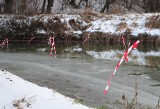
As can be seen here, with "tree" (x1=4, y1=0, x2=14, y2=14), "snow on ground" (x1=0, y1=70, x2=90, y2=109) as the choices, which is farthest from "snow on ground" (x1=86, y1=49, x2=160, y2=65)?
"tree" (x1=4, y1=0, x2=14, y2=14)

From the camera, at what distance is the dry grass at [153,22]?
36150mm

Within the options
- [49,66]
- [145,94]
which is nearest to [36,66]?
[49,66]

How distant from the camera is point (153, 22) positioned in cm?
3638

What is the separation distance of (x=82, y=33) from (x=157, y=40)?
6.72 metres

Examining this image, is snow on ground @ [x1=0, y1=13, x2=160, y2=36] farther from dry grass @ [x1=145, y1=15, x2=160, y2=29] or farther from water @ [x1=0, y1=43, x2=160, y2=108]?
water @ [x1=0, y1=43, x2=160, y2=108]

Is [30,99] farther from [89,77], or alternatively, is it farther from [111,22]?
[111,22]

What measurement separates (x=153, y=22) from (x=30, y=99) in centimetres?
2964

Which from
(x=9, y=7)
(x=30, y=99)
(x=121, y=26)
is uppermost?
(x=9, y=7)

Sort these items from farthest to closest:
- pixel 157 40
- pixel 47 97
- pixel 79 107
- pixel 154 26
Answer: pixel 154 26 < pixel 157 40 < pixel 47 97 < pixel 79 107

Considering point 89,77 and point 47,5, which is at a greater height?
point 47,5

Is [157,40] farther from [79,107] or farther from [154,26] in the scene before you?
[79,107]

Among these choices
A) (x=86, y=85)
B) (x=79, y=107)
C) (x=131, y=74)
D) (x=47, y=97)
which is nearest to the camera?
(x=79, y=107)

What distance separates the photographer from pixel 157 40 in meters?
33.2

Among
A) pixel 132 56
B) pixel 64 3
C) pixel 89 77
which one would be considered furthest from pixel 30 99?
pixel 64 3
